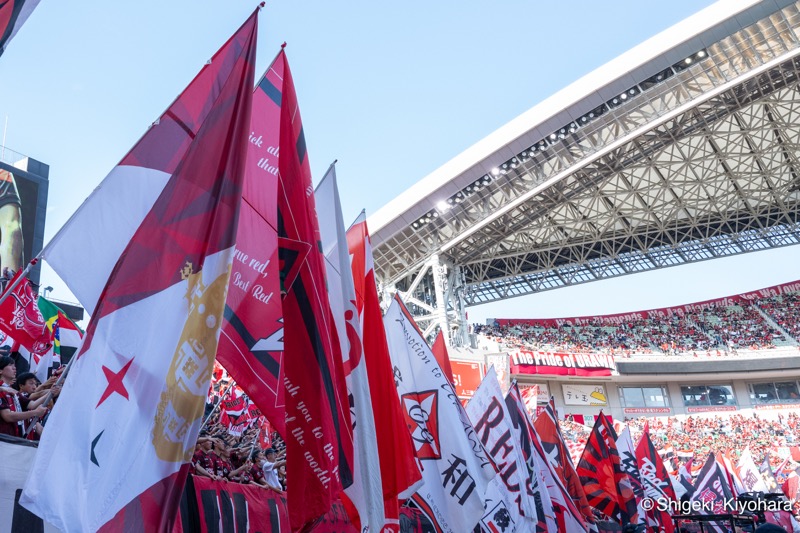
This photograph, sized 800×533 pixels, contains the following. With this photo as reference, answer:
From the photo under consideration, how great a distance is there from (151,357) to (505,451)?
24.9ft

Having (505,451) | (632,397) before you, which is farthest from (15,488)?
(632,397)

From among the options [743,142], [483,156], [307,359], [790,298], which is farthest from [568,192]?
[307,359]

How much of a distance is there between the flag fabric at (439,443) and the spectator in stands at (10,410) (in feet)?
15.0

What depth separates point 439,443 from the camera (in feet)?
26.9

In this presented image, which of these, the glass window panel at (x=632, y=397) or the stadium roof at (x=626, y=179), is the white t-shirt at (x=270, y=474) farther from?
the glass window panel at (x=632, y=397)

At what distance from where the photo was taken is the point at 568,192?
31.0 meters

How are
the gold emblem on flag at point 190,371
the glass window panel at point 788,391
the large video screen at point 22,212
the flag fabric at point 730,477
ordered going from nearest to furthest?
the gold emblem on flag at point 190,371 < the flag fabric at point 730,477 < the large video screen at point 22,212 < the glass window panel at point 788,391

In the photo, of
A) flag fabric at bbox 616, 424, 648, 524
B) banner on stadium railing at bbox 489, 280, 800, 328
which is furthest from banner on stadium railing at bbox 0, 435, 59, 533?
banner on stadium railing at bbox 489, 280, 800, 328

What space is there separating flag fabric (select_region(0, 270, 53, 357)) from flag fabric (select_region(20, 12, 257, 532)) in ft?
16.0

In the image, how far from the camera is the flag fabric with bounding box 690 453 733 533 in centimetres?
A: 1658

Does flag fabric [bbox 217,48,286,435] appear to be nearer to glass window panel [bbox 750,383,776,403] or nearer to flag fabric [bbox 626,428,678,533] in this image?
flag fabric [bbox 626,428,678,533]

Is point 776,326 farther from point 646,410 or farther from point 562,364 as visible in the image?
point 562,364

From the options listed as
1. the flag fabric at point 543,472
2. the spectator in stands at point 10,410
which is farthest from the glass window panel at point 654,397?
the spectator in stands at point 10,410

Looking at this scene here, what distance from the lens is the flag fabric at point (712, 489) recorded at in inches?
653
